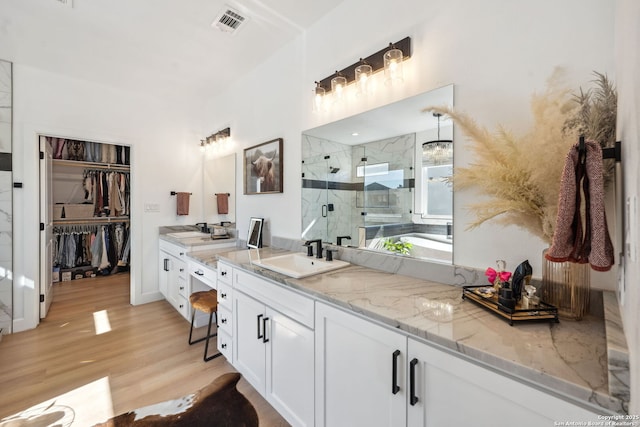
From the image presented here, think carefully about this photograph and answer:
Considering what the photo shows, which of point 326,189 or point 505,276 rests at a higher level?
point 326,189

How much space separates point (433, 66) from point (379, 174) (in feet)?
2.21

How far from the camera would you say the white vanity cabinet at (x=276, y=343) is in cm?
136

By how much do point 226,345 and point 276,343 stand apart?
28.8 inches

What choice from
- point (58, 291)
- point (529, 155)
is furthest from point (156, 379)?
point (58, 291)

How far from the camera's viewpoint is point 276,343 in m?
1.55

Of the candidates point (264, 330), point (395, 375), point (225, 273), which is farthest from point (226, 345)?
point (395, 375)

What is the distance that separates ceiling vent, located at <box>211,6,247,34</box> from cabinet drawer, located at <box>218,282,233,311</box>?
2.07 metres

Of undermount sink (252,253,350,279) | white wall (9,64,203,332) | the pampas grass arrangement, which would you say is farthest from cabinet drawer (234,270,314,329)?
white wall (9,64,203,332)

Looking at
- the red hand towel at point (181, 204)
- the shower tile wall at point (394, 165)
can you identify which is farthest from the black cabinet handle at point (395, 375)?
the red hand towel at point (181, 204)

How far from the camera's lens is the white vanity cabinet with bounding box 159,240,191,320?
111 inches

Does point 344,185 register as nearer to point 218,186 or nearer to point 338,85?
point 338,85

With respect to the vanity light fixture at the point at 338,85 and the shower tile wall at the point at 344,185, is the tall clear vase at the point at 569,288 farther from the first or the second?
the vanity light fixture at the point at 338,85

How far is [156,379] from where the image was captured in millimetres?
1982

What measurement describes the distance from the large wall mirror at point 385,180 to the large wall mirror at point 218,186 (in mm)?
1341
